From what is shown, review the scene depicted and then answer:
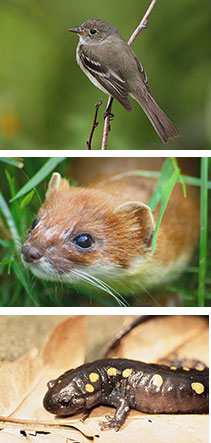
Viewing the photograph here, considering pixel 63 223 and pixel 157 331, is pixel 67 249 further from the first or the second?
pixel 157 331

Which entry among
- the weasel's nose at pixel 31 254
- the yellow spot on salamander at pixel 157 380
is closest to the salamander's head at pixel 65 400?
the yellow spot on salamander at pixel 157 380

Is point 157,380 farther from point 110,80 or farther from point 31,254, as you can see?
point 110,80

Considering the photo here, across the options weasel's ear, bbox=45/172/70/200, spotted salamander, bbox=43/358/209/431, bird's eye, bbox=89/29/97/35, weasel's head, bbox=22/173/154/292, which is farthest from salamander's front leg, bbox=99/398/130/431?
bird's eye, bbox=89/29/97/35

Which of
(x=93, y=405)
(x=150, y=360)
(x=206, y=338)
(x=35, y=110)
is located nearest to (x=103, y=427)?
(x=93, y=405)

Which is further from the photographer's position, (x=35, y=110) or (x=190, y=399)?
(x=35, y=110)

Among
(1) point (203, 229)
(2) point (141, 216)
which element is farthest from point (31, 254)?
(1) point (203, 229)

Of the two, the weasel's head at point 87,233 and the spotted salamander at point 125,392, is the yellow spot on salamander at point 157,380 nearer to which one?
the spotted salamander at point 125,392

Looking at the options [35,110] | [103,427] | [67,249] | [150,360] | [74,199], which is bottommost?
[103,427]

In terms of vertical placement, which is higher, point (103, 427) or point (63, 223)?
point (63, 223)
